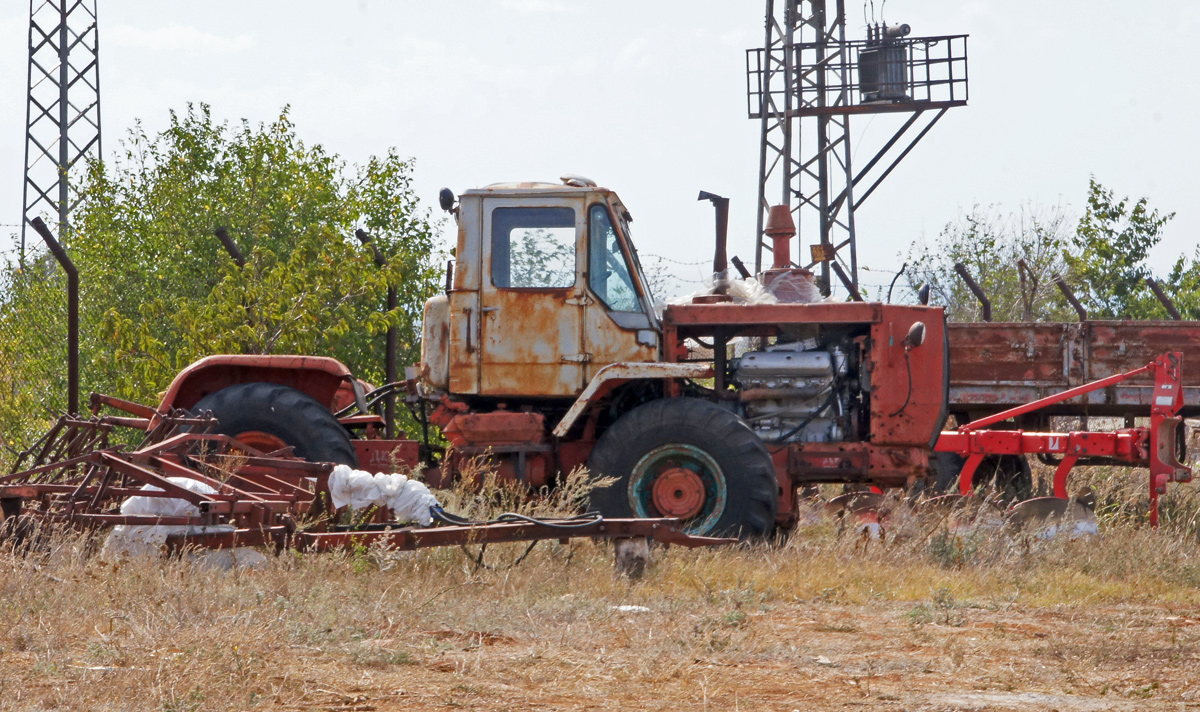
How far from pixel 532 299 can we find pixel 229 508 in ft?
8.44

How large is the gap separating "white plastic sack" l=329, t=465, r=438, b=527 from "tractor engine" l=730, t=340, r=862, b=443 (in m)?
2.57

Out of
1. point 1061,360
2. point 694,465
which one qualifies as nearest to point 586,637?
point 694,465

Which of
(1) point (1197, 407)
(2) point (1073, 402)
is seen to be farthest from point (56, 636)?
(1) point (1197, 407)

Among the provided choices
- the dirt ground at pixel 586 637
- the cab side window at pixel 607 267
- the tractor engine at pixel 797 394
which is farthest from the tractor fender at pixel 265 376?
the tractor engine at pixel 797 394

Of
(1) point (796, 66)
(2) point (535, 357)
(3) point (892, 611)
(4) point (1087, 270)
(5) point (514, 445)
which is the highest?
(1) point (796, 66)

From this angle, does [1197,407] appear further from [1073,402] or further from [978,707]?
[978,707]

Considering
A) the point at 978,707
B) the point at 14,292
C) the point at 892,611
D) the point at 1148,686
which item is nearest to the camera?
the point at 978,707

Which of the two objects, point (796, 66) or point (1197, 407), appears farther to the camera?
point (796, 66)

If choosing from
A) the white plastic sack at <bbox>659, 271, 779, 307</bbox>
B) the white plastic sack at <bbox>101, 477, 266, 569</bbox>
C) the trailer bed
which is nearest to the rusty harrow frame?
the white plastic sack at <bbox>101, 477, 266, 569</bbox>

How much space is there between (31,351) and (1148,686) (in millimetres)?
11682

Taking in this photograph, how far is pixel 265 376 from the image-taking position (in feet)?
Result: 27.8

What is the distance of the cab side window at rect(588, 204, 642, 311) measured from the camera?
26.8 ft

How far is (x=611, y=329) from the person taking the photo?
8156 mm

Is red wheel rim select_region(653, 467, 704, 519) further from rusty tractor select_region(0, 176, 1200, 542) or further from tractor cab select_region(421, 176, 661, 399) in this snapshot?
tractor cab select_region(421, 176, 661, 399)
